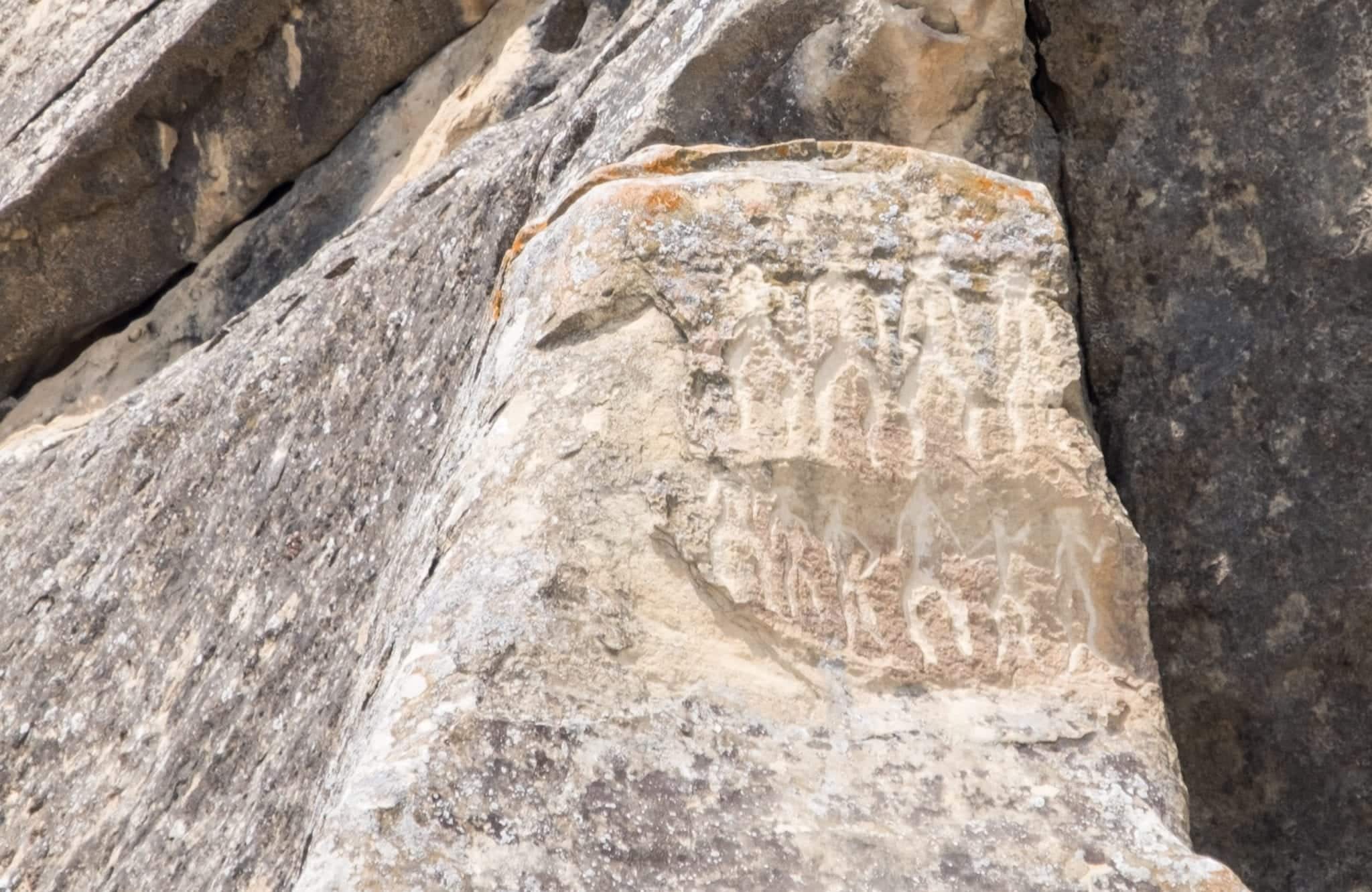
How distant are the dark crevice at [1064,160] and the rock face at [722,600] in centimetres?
91

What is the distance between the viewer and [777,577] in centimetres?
204

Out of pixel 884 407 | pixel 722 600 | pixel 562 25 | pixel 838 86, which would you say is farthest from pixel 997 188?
pixel 562 25

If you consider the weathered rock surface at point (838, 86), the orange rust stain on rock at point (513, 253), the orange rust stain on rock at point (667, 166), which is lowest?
the weathered rock surface at point (838, 86)

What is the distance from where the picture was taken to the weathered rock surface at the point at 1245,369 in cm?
307

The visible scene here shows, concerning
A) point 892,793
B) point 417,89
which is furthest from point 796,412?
point 417,89

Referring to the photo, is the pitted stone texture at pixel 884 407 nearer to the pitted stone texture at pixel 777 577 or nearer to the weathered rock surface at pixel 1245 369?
the pitted stone texture at pixel 777 577

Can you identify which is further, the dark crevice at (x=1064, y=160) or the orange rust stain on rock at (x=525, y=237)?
the dark crevice at (x=1064, y=160)

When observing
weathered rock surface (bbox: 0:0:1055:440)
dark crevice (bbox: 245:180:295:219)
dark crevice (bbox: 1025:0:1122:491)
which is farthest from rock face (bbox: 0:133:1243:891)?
dark crevice (bbox: 245:180:295:219)

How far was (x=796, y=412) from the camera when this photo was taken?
7.11ft

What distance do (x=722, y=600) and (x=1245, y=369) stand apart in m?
1.59

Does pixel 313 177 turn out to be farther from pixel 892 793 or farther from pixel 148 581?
pixel 892 793

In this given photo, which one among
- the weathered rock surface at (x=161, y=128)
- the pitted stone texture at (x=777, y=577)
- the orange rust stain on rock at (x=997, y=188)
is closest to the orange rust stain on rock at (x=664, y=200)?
the pitted stone texture at (x=777, y=577)

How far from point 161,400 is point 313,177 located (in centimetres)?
150

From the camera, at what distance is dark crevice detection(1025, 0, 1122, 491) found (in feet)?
10.6
